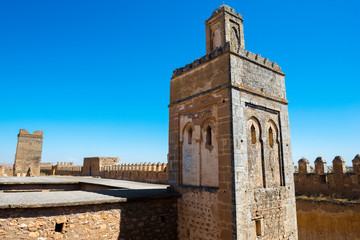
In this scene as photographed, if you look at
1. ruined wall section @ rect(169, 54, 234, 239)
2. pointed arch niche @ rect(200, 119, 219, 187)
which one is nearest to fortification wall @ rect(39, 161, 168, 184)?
ruined wall section @ rect(169, 54, 234, 239)

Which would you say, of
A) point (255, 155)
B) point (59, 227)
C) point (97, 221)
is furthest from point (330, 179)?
point (59, 227)

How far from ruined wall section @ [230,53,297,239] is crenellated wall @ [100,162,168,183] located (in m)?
6.87

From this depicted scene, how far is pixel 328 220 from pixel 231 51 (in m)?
12.2

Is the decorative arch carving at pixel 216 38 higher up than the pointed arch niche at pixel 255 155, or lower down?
higher up

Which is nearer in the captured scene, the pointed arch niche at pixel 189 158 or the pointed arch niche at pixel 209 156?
the pointed arch niche at pixel 209 156

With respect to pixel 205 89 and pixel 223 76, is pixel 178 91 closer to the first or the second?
pixel 205 89

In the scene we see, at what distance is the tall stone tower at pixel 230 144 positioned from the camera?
6.64 m

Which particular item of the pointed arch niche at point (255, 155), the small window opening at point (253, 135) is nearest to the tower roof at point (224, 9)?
the pointed arch niche at point (255, 155)

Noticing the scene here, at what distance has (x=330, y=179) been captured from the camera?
15070 millimetres

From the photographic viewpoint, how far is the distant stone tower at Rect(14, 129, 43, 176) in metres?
30.7

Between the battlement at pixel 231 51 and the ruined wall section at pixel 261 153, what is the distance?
10 cm

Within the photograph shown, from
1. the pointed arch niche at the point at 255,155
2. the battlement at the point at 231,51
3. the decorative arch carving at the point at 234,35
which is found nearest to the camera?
the pointed arch niche at the point at 255,155

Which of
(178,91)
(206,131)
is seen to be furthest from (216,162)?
(178,91)

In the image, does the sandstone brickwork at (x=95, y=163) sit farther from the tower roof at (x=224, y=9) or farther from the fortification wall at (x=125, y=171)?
the tower roof at (x=224, y=9)
